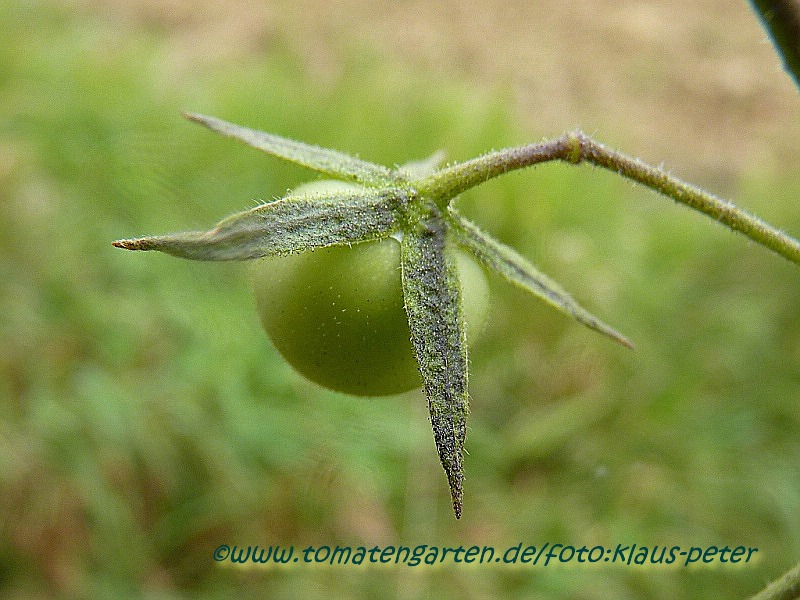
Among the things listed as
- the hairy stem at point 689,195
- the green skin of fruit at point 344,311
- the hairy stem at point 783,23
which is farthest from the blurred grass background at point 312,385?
the hairy stem at point 783,23

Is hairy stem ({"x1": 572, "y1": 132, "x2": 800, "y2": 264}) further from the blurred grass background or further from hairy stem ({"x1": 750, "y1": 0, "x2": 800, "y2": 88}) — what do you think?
the blurred grass background

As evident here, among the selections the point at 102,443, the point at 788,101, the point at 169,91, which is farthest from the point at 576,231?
the point at 788,101

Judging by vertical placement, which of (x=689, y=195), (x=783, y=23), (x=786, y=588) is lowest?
(x=786, y=588)

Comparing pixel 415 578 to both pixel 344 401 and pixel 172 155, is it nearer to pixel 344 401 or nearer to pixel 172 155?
pixel 344 401

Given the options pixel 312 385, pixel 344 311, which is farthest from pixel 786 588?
pixel 312 385

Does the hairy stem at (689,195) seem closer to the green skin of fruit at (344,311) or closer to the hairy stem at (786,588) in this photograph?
the green skin of fruit at (344,311)

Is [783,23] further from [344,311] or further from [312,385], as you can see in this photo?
[312,385]
